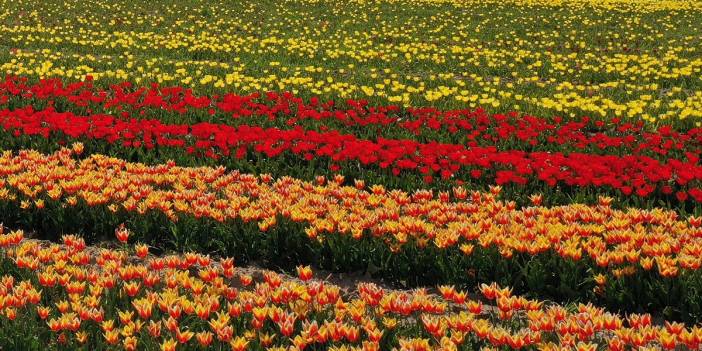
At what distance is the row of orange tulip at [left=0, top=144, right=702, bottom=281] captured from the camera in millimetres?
4465

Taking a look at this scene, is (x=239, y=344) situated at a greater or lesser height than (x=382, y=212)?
greater

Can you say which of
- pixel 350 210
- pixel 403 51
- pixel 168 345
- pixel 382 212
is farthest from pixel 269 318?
pixel 403 51

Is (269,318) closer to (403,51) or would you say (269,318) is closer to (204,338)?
(204,338)

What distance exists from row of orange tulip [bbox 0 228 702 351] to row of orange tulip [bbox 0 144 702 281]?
0.80 meters

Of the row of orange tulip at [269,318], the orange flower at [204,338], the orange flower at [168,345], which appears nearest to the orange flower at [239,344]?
the row of orange tulip at [269,318]

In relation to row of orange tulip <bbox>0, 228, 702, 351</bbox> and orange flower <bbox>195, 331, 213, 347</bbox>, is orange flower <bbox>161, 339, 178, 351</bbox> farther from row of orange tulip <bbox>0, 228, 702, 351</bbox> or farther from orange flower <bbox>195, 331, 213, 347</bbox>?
orange flower <bbox>195, 331, 213, 347</bbox>

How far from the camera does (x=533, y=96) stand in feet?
35.7

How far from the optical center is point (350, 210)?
5.43 meters

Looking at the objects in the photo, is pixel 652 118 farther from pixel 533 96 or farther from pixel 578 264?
pixel 578 264

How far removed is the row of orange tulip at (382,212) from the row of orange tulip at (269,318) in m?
0.80

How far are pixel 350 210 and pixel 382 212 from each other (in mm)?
388

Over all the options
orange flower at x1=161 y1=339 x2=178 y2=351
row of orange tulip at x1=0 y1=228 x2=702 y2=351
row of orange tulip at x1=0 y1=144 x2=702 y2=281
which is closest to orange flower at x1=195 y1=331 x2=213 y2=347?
row of orange tulip at x1=0 y1=228 x2=702 y2=351

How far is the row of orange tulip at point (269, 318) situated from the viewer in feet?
10.2

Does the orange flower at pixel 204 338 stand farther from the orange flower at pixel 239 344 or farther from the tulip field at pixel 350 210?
the orange flower at pixel 239 344
